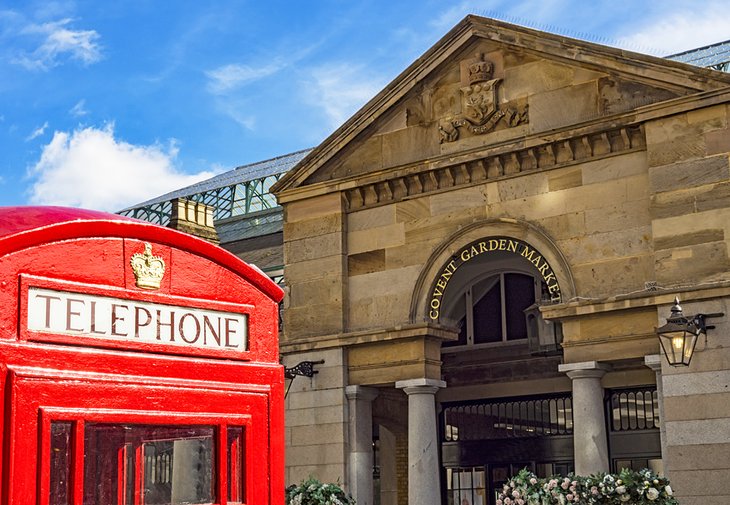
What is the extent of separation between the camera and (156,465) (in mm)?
6281

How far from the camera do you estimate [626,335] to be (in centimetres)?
1992

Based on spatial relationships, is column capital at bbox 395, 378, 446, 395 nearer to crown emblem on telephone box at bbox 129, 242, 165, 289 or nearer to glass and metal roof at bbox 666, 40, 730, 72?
glass and metal roof at bbox 666, 40, 730, 72

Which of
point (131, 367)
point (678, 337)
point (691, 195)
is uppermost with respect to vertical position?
point (691, 195)

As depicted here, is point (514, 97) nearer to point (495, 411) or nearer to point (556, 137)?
point (556, 137)

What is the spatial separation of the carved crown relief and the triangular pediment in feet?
0.07

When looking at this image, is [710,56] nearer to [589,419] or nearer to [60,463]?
[589,419]

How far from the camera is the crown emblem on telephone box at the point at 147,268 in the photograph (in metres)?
6.20

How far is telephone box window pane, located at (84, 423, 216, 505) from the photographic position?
6.10 m

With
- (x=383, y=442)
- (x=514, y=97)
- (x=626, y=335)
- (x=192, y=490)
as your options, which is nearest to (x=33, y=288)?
(x=192, y=490)

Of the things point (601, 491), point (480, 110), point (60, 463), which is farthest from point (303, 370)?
point (60, 463)

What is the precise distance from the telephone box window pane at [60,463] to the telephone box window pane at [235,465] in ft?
3.66

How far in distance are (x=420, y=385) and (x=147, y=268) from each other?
16550mm

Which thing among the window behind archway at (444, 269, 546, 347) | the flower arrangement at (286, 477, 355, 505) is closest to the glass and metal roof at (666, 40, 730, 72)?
the window behind archway at (444, 269, 546, 347)

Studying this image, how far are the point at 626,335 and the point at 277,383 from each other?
14.0 meters
